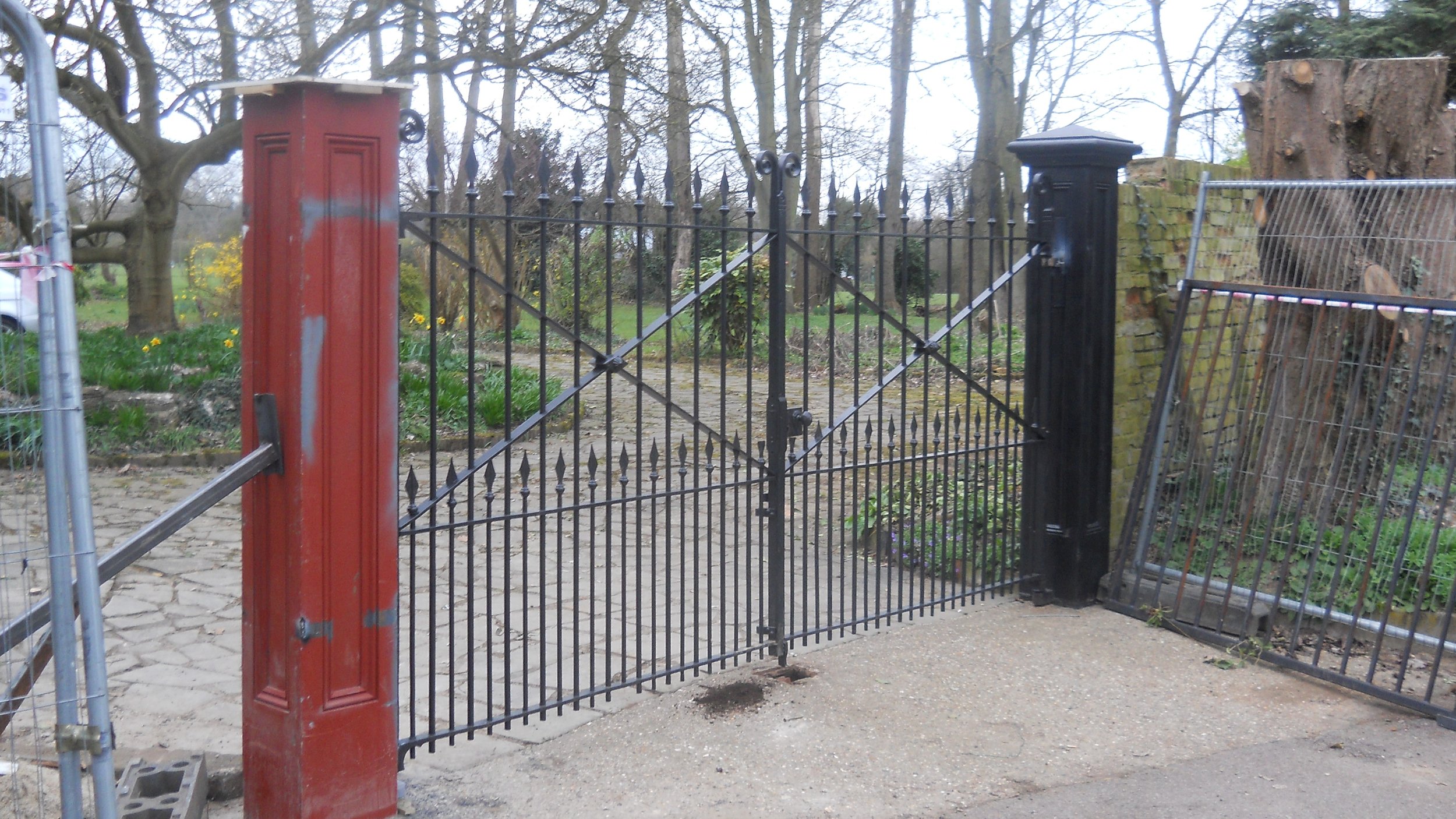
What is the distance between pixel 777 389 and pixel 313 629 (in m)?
2.13

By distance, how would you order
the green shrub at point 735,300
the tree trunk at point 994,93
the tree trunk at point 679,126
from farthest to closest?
the tree trunk at point 994,93, the green shrub at point 735,300, the tree trunk at point 679,126

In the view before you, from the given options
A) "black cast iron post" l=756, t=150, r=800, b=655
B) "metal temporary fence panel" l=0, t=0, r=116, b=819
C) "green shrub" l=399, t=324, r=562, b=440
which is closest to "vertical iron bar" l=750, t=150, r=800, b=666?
"black cast iron post" l=756, t=150, r=800, b=655

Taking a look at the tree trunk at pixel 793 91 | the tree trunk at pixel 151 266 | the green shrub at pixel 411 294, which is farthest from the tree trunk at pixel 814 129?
the tree trunk at pixel 151 266

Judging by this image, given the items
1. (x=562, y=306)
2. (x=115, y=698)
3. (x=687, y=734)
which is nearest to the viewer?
(x=687, y=734)

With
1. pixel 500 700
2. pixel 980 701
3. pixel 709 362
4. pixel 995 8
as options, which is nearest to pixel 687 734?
pixel 500 700

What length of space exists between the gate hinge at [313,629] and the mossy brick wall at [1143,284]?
404 centimetres

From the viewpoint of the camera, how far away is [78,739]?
2.62 metres

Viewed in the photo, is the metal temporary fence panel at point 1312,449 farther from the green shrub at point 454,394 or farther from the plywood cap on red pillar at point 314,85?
the green shrub at point 454,394

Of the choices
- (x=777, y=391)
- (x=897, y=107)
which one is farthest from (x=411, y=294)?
(x=777, y=391)

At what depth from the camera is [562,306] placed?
17.3 metres

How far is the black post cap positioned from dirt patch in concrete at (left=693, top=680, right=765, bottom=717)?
112 inches

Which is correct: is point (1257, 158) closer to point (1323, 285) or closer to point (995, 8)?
point (1323, 285)

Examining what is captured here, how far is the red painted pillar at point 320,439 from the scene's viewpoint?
10.4 feet

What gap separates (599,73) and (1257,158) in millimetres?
7987
